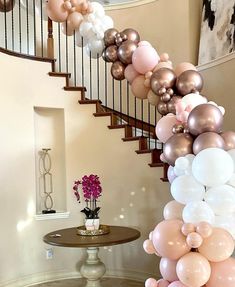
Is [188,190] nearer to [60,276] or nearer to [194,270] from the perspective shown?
[194,270]

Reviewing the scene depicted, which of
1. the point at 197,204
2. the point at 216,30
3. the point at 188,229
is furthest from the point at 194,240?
the point at 216,30

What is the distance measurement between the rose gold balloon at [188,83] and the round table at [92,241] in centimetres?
140

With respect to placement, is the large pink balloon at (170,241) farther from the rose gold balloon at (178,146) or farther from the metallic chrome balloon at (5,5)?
the metallic chrome balloon at (5,5)

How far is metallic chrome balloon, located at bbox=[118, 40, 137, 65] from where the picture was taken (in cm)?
349

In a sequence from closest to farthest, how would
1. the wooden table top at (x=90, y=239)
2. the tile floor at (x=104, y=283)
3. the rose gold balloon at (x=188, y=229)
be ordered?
1. the rose gold balloon at (x=188, y=229)
2. the wooden table top at (x=90, y=239)
3. the tile floor at (x=104, y=283)

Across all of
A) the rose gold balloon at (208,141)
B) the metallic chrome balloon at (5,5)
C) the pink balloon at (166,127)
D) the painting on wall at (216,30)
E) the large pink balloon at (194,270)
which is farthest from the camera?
the painting on wall at (216,30)

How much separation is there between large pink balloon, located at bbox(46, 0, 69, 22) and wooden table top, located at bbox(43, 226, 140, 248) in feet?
6.77

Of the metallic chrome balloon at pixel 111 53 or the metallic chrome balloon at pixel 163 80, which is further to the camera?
the metallic chrome balloon at pixel 111 53

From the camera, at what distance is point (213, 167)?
216 centimetres

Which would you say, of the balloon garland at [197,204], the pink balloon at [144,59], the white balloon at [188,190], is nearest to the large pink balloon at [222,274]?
the balloon garland at [197,204]

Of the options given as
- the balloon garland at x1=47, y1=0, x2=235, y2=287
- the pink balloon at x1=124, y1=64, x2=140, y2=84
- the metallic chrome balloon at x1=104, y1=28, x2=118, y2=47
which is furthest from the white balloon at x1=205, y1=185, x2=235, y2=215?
the metallic chrome balloon at x1=104, y1=28, x2=118, y2=47

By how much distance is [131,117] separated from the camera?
5902 millimetres

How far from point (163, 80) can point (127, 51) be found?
20.6 inches

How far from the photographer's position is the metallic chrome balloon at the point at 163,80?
318 centimetres
